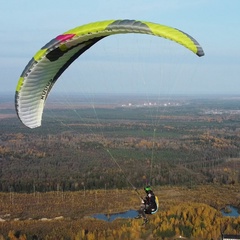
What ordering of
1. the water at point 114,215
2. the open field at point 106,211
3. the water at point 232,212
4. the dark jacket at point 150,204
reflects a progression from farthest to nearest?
the water at point 232,212 → the water at point 114,215 → the open field at point 106,211 → the dark jacket at point 150,204

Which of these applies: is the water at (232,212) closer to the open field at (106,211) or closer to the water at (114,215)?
the open field at (106,211)

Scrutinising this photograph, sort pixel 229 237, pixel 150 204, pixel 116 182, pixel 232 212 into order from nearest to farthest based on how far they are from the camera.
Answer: pixel 150 204
pixel 229 237
pixel 232 212
pixel 116 182

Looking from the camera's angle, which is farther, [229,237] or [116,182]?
[116,182]

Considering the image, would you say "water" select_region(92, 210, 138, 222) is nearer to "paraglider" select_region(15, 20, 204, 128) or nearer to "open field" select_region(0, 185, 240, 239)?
"open field" select_region(0, 185, 240, 239)

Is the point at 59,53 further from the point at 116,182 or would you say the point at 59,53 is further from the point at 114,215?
the point at 116,182

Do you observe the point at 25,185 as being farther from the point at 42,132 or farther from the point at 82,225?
the point at 42,132

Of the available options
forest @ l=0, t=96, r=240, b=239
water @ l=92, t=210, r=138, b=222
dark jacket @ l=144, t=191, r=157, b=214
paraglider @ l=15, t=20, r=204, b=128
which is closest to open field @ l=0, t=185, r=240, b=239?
forest @ l=0, t=96, r=240, b=239

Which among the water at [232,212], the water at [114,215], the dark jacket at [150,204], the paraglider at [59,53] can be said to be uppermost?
the paraglider at [59,53]

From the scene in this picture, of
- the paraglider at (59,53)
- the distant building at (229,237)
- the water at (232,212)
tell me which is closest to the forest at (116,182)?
the distant building at (229,237)

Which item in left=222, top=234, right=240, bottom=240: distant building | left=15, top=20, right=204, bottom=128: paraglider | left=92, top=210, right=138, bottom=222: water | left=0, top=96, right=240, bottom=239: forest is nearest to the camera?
→ left=15, top=20, right=204, bottom=128: paraglider

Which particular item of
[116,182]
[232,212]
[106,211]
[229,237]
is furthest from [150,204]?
[116,182]
